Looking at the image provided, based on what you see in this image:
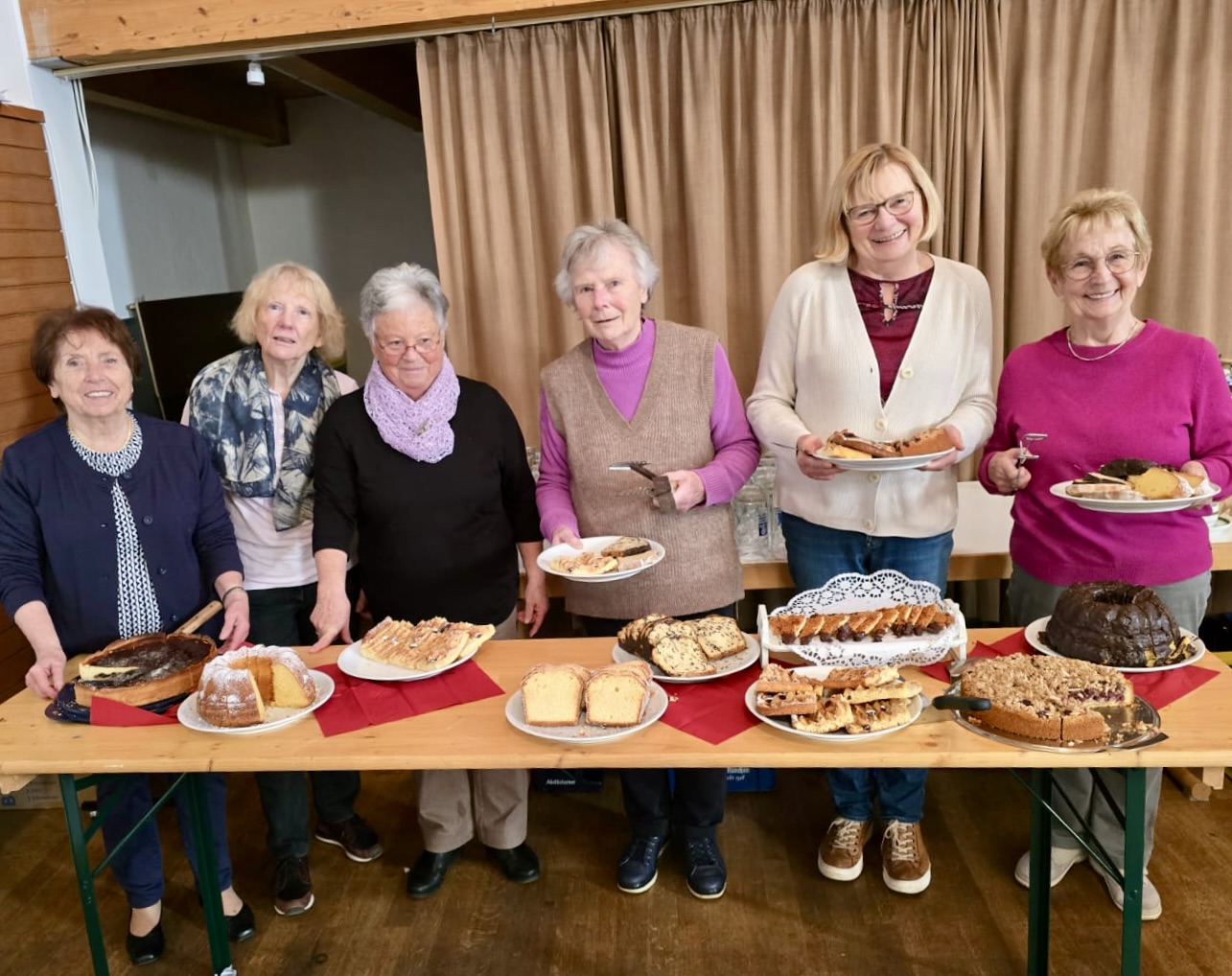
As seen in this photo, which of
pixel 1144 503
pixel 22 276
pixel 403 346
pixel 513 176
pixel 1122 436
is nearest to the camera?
pixel 1144 503

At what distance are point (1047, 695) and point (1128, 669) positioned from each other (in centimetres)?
24

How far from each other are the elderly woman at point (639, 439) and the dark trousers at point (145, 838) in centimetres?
100

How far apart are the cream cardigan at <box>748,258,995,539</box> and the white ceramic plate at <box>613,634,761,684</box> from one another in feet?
1.57

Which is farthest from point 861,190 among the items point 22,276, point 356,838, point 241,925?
point 22,276

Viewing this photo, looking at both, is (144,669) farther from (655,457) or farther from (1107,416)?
(1107,416)

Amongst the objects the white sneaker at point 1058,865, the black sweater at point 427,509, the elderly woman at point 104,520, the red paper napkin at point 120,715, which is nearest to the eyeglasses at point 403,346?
the black sweater at point 427,509

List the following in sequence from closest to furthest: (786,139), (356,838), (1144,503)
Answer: (1144,503)
(356,838)
(786,139)

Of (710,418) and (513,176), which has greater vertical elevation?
(513,176)

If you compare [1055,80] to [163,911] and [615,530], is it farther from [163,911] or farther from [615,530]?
[163,911]

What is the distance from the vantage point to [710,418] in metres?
2.29

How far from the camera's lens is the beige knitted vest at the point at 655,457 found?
2.25 m

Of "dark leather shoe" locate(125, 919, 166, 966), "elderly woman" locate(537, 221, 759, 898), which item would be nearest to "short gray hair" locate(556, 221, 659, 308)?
"elderly woman" locate(537, 221, 759, 898)

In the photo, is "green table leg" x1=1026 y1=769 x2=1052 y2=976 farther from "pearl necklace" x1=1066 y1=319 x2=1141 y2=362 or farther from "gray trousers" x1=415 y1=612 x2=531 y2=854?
"gray trousers" x1=415 y1=612 x2=531 y2=854

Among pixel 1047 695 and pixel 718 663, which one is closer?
pixel 1047 695
